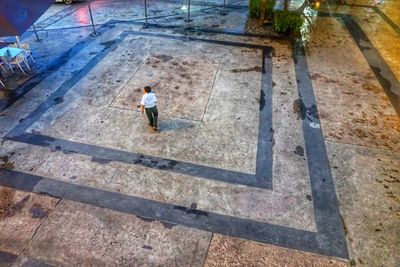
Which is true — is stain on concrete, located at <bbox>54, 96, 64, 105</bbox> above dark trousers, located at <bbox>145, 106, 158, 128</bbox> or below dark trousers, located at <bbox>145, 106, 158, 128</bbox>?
below

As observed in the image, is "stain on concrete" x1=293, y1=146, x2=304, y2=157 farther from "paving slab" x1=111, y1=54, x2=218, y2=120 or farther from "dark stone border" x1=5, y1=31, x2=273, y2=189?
"paving slab" x1=111, y1=54, x2=218, y2=120

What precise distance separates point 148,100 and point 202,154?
77.2 inches

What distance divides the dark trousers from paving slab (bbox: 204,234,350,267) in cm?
367

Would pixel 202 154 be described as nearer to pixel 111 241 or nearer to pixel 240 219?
pixel 240 219

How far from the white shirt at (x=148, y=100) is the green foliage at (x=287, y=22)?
834 centimetres

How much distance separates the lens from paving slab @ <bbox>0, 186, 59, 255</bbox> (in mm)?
5461

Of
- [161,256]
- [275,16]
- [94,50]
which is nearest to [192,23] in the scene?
[275,16]

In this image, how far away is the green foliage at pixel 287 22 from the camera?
12.8 metres

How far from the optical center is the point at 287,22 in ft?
42.0

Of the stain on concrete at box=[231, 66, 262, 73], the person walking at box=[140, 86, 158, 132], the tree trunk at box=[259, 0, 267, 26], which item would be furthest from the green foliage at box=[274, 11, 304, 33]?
the person walking at box=[140, 86, 158, 132]

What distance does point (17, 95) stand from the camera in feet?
30.5

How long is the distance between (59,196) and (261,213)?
173 inches

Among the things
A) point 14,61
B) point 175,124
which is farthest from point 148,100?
point 14,61

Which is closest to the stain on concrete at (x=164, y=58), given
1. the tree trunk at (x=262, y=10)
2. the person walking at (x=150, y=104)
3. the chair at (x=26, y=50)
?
the person walking at (x=150, y=104)
